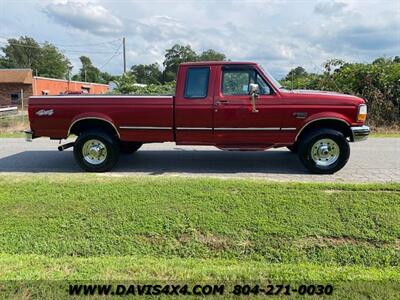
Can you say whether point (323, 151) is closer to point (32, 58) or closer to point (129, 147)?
point (129, 147)

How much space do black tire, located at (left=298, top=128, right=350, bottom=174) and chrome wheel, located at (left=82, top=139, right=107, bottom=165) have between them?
11.9 feet

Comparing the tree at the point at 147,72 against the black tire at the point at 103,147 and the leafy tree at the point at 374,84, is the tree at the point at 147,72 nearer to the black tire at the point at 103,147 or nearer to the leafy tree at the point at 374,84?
the leafy tree at the point at 374,84

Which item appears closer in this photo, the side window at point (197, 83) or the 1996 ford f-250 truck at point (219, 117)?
the 1996 ford f-250 truck at point (219, 117)

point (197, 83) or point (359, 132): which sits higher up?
point (197, 83)

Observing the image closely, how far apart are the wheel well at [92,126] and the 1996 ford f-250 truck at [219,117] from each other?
0.02 metres

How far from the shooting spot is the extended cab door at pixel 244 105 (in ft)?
21.8

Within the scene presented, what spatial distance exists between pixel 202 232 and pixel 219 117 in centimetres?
265

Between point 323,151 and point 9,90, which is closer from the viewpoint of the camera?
point 323,151

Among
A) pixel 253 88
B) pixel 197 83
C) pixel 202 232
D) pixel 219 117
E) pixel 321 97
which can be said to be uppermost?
pixel 197 83

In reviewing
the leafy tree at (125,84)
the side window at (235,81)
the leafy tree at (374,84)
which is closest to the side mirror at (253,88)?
the side window at (235,81)

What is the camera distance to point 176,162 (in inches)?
310

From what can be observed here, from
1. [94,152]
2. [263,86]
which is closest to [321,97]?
[263,86]

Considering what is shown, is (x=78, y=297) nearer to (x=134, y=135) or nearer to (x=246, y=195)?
(x=246, y=195)

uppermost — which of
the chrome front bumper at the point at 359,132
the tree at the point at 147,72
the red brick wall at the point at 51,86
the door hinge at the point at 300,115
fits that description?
the tree at the point at 147,72
